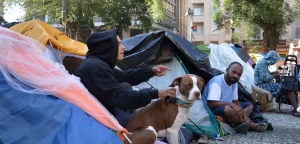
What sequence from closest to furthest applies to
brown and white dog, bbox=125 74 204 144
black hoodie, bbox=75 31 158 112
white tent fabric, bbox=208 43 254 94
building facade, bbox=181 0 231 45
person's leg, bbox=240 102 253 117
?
black hoodie, bbox=75 31 158 112
brown and white dog, bbox=125 74 204 144
person's leg, bbox=240 102 253 117
white tent fabric, bbox=208 43 254 94
building facade, bbox=181 0 231 45

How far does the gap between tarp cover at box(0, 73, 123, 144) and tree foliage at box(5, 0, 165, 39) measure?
637 inches

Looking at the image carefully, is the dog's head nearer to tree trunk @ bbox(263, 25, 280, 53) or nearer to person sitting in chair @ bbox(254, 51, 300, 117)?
person sitting in chair @ bbox(254, 51, 300, 117)

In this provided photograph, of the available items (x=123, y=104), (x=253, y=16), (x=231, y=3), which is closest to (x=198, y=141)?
(x=123, y=104)

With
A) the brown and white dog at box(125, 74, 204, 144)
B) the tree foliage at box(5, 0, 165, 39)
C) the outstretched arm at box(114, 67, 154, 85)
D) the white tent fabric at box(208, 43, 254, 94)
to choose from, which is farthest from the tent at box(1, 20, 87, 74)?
the tree foliage at box(5, 0, 165, 39)

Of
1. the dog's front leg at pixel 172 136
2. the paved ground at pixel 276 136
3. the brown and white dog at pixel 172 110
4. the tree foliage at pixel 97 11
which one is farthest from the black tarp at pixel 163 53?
the tree foliage at pixel 97 11

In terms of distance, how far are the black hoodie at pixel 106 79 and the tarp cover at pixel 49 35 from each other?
2513 mm

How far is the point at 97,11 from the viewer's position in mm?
21156

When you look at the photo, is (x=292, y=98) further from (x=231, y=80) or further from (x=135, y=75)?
(x=135, y=75)

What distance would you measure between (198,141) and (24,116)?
115 inches

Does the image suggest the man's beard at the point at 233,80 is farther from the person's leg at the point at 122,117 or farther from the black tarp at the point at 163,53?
the person's leg at the point at 122,117

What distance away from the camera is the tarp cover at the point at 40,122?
93.0 inches

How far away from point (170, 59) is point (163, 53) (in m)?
0.14

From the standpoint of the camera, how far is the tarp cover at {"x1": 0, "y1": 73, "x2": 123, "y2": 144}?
236cm

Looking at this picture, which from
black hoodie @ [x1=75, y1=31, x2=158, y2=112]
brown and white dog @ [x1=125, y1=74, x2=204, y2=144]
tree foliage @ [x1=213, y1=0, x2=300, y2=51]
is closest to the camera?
black hoodie @ [x1=75, y1=31, x2=158, y2=112]
